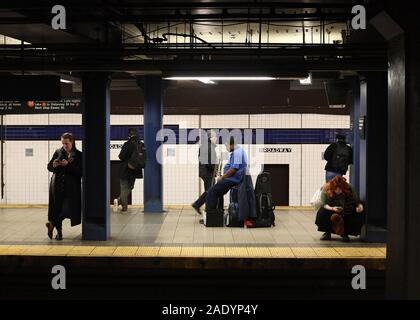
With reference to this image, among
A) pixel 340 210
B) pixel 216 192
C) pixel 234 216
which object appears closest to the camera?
pixel 340 210

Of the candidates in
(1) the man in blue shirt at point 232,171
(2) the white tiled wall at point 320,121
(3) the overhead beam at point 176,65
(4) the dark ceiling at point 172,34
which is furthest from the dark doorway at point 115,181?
(3) the overhead beam at point 176,65

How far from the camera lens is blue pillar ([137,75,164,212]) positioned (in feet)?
34.1

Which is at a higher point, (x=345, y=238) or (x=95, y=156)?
(x=95, y=156)

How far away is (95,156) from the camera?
7.94m

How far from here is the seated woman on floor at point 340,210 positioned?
7664 mm

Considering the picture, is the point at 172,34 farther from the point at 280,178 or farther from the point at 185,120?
the point at 280,178

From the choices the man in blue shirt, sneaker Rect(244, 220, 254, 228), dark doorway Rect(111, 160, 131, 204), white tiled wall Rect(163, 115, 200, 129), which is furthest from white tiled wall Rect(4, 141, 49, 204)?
sneaker Rect(244, 220, 254, 228)

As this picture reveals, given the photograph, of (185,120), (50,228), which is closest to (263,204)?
(50,228)

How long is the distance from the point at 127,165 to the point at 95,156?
242cm

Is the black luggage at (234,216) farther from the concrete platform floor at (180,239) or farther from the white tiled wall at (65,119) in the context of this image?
the white tiled wall at (65,119)

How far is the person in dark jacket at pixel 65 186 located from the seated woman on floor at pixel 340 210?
3.21 m

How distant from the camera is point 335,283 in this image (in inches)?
275
